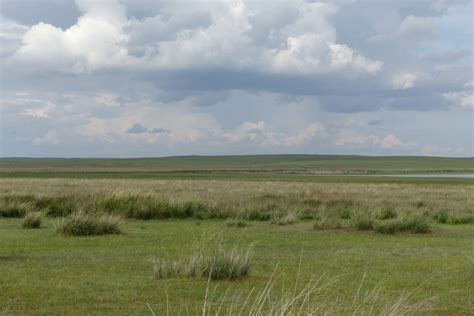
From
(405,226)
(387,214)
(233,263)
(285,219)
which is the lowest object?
(387,214)

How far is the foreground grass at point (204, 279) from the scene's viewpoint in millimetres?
10477

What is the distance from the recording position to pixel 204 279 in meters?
12.3

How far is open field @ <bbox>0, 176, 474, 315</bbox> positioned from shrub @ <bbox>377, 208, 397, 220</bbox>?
0.07 m

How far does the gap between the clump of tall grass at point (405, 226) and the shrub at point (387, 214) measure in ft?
17.9

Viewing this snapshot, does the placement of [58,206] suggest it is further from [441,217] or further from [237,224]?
[441,217]

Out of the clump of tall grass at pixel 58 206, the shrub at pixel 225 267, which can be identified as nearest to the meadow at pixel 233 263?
the shrub at pixel 225 267

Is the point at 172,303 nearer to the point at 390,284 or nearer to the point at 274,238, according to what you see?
the point at 390,284

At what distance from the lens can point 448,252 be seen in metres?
17.2

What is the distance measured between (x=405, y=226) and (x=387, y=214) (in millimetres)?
6893

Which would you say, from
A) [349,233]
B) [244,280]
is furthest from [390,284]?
[349,233]

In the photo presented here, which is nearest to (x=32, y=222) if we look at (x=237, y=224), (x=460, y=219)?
(x=237, y=224)

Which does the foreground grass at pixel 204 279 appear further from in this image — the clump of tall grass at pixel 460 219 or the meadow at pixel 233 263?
the clump of tall grass at pixel 460 219

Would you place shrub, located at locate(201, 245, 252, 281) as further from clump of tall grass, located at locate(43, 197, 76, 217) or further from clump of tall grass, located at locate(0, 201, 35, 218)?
clump of tall grass, located at locate(43, 197, 76, 217)

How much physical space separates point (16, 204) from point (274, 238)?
46.1ft
